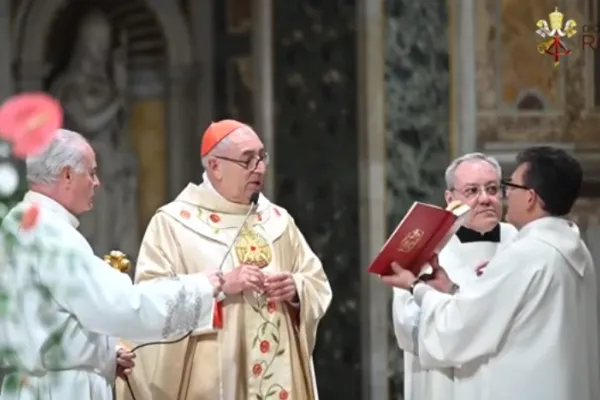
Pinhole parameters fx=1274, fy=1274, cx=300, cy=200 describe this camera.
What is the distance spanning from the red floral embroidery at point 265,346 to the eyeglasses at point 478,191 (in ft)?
2.78

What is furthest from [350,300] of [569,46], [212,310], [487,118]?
[212,310]

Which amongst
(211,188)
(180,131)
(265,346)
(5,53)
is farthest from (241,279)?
(5,53)

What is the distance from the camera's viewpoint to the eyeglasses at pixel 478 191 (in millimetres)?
4340

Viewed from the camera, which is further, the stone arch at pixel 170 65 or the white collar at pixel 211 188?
the stone arch at pixel 170 65

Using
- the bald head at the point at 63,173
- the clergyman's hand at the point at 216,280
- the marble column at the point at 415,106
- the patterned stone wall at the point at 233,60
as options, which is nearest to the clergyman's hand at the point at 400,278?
the clergyman's hand at the point at 216,280

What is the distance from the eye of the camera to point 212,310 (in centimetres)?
361

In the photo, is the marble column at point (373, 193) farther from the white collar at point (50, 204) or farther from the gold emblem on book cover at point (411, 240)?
the white collar at point (50, 204)

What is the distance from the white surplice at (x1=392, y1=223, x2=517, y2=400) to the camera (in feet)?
13.1

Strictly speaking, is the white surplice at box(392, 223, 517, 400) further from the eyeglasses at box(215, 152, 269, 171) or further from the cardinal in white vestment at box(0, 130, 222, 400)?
the cardinal in white vestment at box(0, 130, 222, 400)

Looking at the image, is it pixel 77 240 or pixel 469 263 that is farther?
pixel 469 263

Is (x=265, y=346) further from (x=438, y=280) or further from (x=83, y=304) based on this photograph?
(x=83, y=304)

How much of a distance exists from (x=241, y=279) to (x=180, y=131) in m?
3.03

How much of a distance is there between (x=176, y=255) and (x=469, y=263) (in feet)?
3.26

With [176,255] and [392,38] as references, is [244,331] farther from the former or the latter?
[392,38]
